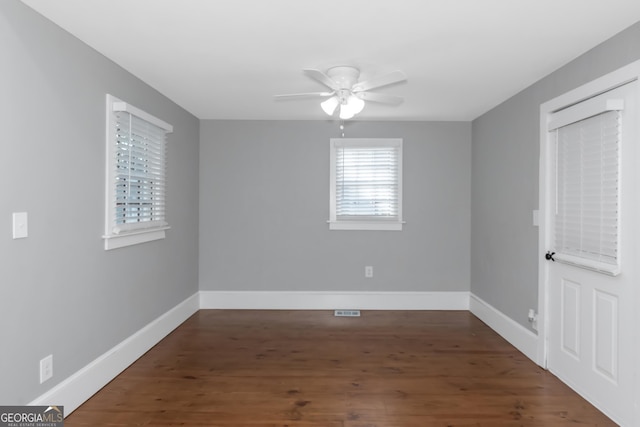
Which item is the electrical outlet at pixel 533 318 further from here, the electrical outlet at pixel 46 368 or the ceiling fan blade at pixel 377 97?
the electrical outlet at pixel 46 368

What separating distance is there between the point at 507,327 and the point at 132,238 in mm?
3585

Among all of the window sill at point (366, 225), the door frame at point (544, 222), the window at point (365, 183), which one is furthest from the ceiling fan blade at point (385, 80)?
the window sill at point (366, 225)

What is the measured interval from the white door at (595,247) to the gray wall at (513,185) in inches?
8.8

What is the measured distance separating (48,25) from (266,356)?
289 cm

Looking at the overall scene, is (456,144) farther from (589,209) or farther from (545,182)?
(589,209)

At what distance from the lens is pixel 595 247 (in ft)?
9.17

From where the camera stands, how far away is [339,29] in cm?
254

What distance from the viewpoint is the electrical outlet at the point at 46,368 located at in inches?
94.0

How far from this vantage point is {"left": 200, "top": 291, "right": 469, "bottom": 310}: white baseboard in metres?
5.26

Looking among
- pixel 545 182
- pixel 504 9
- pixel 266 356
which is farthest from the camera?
pixel 266 356

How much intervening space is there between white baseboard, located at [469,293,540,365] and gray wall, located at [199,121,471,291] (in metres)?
0.42

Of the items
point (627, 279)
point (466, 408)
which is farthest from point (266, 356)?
point (627, 279)

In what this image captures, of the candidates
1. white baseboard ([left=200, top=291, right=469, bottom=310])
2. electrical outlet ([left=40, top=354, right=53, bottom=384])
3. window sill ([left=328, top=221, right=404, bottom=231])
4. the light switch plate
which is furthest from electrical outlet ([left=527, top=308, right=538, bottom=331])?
the light switch plate

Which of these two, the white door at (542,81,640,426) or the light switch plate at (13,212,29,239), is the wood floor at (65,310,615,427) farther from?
the light switch plate at (13,212,29,239)
